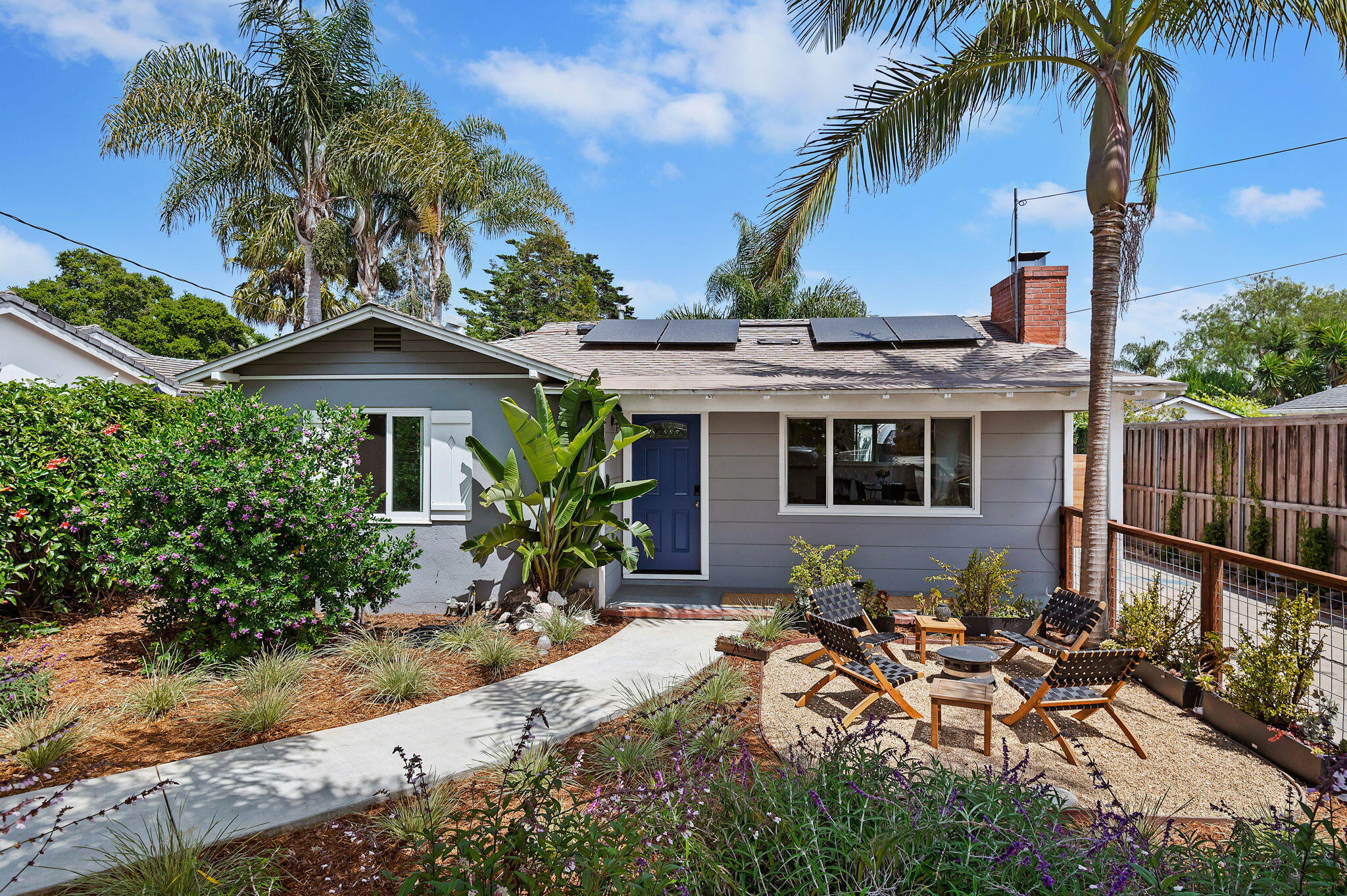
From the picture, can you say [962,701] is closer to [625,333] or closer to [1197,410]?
[625,333]

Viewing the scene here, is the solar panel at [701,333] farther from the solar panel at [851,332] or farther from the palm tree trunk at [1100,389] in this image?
the palm tree trunk at [1100,389]

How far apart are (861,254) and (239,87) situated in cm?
1772

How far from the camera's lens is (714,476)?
29.1 feet

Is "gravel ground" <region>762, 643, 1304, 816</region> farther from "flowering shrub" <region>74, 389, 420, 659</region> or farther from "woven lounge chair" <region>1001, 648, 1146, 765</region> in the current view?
"flowering shrub" <region>74, 389, 420, 659</region>

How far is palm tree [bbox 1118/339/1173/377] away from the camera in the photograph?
1473 inches

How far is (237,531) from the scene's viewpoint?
219 inches

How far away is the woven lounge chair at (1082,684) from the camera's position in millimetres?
4523

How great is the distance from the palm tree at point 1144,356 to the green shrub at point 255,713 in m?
43.7

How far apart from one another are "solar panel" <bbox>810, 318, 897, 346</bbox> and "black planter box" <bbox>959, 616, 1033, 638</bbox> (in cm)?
449

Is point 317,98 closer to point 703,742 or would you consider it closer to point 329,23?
point 329,23

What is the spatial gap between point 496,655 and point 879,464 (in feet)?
18.1

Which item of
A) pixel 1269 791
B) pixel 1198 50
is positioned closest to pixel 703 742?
pixel 1269 791

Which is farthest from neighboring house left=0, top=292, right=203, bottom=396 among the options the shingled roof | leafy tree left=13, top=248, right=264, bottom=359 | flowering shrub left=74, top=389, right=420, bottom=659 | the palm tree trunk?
leafy tree left=13, top=248, right=264, bottom=359

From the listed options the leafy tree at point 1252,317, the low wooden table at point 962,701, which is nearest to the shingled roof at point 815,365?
the low wooden table at point 962,701
